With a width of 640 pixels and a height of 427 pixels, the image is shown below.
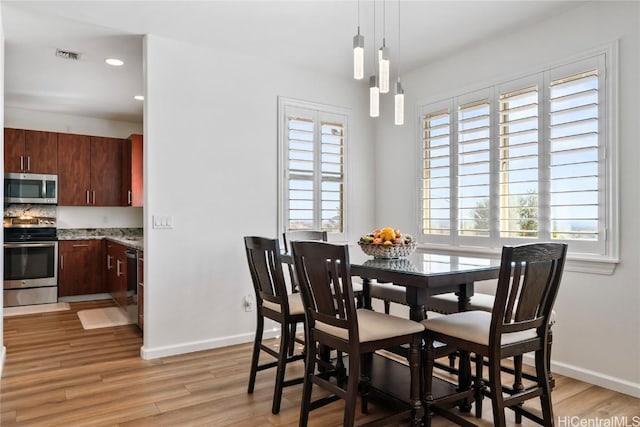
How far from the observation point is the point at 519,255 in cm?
186

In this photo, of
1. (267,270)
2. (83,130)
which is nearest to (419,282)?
(267,270)

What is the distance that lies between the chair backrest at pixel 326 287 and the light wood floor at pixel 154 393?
2.10 ft

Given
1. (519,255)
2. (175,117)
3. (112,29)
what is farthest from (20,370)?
(519,255)

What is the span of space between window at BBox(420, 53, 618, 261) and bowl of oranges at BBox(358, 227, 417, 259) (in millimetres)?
1285

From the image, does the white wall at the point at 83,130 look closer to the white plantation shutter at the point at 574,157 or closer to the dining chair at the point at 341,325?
the dining chair at the point at 341,325

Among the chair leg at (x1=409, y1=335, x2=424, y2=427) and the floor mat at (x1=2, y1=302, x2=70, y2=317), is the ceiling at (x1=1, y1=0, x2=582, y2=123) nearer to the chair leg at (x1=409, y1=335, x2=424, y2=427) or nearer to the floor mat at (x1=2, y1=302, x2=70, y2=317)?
the chair leg at (x1=409, y1=335, x2=424, y2=427)

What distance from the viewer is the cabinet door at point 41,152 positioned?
18.6 feet

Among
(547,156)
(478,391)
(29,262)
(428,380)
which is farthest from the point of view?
(29,262)

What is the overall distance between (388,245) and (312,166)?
1998mm

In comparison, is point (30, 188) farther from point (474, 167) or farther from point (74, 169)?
point (474, 167)

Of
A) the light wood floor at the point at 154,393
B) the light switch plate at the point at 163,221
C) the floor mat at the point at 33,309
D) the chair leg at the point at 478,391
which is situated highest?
the light switch plate at the point at 163,221

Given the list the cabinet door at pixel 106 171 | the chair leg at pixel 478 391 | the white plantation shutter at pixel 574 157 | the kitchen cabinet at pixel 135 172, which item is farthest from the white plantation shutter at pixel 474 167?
the cabinet door at pixel 106 171

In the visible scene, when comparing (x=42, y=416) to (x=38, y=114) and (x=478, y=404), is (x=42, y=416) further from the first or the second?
(x=38, y=114)

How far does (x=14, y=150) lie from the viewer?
5.59m
